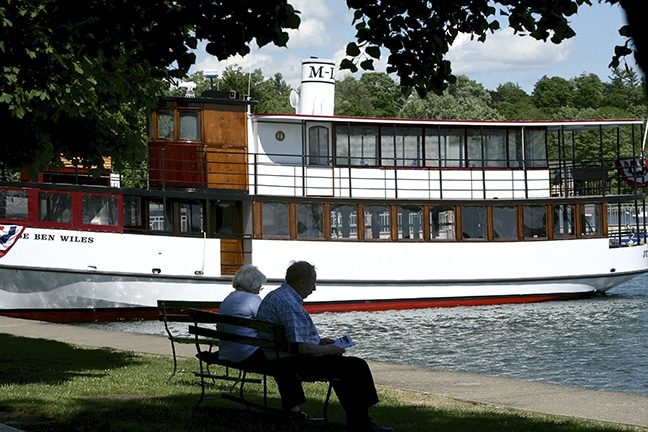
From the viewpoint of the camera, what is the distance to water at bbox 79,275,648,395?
16.4 meters

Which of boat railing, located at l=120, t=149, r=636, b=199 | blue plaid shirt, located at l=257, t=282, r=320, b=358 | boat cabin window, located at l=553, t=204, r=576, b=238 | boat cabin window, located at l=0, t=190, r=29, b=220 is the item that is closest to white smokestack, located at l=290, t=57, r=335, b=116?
boat railing, located at l=120, t=149, r=636, b=199

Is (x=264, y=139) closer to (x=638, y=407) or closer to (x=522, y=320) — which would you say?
(x=522, y=320)

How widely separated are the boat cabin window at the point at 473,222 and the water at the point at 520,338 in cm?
187

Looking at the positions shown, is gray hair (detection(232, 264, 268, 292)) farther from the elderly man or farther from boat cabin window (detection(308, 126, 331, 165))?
boat cabin window (detection(308, 126, 331, 165))

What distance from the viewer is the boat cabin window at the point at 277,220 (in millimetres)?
25047

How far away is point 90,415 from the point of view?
7926 millimetres

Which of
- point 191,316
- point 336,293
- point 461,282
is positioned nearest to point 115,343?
point 191,316

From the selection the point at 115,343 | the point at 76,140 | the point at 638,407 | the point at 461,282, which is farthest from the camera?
the point at 461,282

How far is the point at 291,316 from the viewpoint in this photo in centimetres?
756

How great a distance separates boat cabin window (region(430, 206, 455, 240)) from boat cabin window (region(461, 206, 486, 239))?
27 cm

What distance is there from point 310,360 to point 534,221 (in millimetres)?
20852

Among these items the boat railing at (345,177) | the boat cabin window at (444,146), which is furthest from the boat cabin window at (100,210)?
the boat cabin window at (444,146)

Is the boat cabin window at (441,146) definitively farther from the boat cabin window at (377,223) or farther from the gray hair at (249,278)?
the gray hair at (249,278)

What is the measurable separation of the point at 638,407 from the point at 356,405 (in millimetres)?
3594
